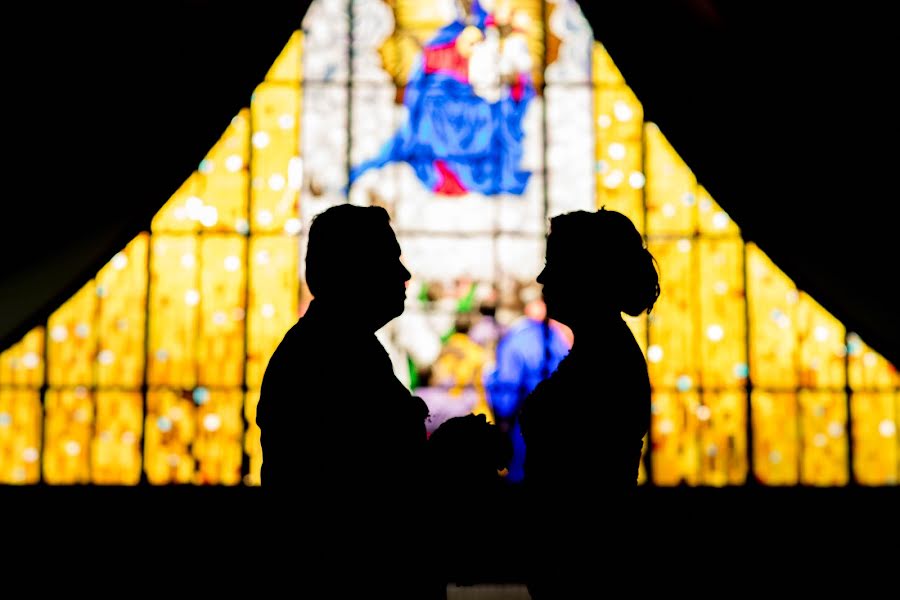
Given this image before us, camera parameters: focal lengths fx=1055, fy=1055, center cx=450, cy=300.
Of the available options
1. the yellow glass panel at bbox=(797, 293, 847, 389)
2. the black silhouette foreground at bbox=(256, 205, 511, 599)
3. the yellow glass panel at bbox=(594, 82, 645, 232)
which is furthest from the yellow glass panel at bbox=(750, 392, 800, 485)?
the black silhouette foreground at bbox=(256, 205, 511, 599)

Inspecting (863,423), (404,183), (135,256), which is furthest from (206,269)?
(863,423)

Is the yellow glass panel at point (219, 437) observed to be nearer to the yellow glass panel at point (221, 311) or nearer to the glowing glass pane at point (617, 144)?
the yellow glass panel at point (221, 311)

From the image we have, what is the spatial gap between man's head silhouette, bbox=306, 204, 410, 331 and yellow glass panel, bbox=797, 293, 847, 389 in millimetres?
4526

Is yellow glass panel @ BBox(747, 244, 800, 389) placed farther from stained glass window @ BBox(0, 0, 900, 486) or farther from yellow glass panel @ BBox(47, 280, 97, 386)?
yellow glass panel @ BBox(47, 280, 97, 386)

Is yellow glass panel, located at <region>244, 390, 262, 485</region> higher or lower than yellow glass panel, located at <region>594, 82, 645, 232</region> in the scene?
lower

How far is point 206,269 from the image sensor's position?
521 centimetres

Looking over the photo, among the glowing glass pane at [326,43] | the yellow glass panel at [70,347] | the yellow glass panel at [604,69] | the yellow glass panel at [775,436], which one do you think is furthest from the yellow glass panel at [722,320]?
the yellow glass panel at [70,347]

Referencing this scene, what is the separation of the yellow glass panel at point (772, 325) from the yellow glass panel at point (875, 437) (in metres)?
0.35

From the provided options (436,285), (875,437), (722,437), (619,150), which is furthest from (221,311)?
(875,437)

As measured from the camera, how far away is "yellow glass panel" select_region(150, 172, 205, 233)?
525 centimetres

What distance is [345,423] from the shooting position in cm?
99

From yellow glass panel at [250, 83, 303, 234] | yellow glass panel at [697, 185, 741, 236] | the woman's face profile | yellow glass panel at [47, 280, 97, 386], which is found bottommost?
the woman's face profile

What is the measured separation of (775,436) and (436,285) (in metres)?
1.82

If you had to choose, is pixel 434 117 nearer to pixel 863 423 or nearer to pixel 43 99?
pixel 43 99
